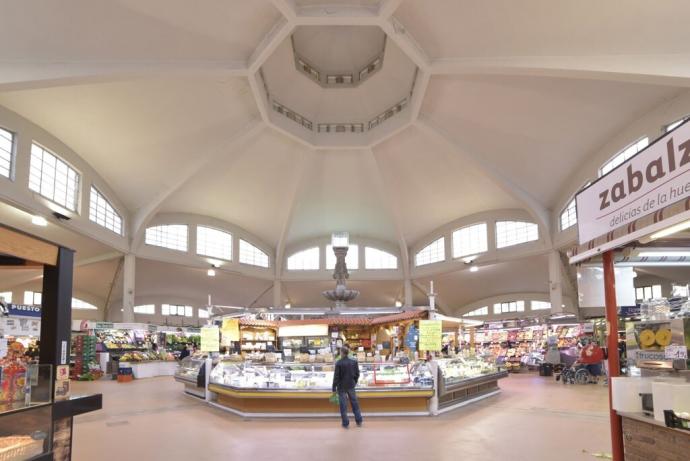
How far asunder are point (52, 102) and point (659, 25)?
49.2 feet

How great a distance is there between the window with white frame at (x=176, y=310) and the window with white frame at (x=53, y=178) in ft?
40.5

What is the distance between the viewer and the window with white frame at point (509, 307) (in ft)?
94.6

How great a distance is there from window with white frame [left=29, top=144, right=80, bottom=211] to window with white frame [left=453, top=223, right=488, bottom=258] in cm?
1648

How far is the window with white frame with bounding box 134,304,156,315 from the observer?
28234 millimetres

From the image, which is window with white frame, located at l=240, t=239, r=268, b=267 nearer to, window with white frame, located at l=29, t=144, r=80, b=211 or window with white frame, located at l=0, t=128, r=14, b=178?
window with white frame, located at l=29, t=144, r=80, b=211

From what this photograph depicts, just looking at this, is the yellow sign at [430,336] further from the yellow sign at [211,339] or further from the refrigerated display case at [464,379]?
the yellow sign at [211,339]

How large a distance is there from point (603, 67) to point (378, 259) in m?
18.1

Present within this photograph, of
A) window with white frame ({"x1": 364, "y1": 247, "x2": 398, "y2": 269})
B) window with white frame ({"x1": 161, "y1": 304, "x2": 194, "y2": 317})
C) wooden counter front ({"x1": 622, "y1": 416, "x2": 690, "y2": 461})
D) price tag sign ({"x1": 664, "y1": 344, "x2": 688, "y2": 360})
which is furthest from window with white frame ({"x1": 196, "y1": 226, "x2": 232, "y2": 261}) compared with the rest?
price tag sign ({"x1": 664, "y1": 344, "x2": 688, "y2": 360})

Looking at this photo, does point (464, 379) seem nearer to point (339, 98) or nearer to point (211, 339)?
point (211, 339)

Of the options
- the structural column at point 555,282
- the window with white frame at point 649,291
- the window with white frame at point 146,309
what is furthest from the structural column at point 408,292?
the window with white frame at point 146,309

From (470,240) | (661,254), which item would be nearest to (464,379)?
(661,254)

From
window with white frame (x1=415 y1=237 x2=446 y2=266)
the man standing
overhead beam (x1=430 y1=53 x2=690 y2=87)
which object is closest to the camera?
the man standing

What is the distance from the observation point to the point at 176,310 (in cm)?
2981

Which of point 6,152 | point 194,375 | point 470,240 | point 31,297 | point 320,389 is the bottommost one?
point 194,375
